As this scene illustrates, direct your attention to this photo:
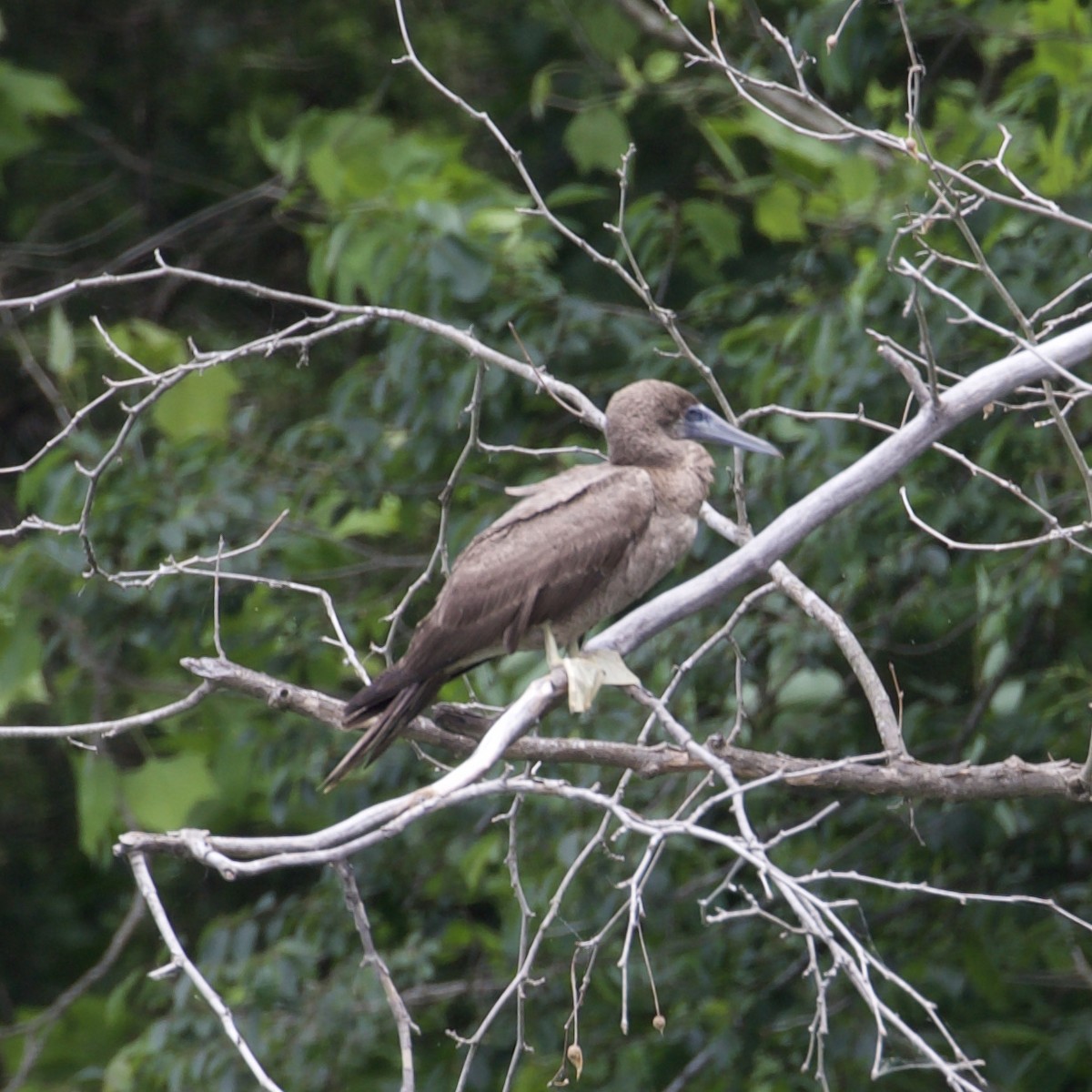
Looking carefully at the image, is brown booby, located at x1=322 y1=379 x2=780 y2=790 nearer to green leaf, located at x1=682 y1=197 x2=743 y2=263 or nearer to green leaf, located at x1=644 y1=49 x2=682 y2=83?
green leaf, located at x1=682 y1=197 x2=743 y2=263

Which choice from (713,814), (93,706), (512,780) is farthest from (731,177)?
(512,780)

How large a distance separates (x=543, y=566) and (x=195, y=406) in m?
2.60

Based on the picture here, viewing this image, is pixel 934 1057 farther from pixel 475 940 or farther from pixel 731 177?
pixel 731 177

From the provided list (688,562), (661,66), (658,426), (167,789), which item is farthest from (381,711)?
(661,66)

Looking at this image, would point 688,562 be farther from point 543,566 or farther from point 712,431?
point 543,566

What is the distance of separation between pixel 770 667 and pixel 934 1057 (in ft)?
8.46

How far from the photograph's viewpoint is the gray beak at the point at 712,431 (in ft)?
11.9

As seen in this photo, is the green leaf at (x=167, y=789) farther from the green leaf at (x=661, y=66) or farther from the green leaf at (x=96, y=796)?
the green leaf at (x=661, y=66)

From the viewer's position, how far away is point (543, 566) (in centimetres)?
335

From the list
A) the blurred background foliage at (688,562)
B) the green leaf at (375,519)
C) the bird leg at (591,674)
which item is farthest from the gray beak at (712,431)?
the green leaf at (375,519)

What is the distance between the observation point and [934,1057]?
192cm

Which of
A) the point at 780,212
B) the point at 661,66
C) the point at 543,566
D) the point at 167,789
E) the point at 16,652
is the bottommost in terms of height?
the point at 167,789

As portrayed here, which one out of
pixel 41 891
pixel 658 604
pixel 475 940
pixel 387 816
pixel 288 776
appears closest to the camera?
pixel 387 816

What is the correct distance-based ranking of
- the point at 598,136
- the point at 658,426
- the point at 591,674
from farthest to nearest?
the point at 598,136 → the point at 658,426 → the point at 591,674
